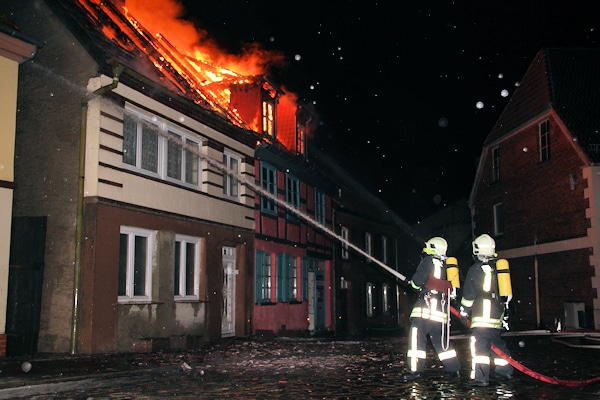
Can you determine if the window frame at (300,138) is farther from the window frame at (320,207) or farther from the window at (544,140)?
the window at (544,140)

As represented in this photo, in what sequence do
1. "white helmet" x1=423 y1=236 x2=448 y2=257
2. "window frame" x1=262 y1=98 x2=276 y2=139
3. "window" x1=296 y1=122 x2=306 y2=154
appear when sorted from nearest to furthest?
"white helmet" x1=423 y1=236 x2=448 y2=257
"window frame" x1=262 y1=98 x2=276 y2=139
"window" x1=296 y1=122 x2=306 y2=154

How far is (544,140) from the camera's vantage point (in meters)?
22.9

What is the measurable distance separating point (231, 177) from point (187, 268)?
3439 millimetres

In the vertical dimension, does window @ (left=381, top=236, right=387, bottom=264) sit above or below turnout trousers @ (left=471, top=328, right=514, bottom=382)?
above

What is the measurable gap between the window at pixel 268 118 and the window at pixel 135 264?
8.07m

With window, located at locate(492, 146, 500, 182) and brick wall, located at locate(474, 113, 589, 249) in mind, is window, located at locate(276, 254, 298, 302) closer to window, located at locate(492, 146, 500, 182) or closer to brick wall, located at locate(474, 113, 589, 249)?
brick wall, located at locate(474, 113, 589, 249)

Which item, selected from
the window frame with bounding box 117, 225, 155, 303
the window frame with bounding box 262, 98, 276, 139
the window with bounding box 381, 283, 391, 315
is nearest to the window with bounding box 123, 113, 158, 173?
the window frame with bounding box 117, 225, 155, 303

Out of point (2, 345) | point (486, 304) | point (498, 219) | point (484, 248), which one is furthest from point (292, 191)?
point (486, 304)

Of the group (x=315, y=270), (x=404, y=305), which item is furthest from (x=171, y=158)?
(x=404, y=305)

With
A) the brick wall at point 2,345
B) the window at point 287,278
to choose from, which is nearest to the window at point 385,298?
the window at point 287,278

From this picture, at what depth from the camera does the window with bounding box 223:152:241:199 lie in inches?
716

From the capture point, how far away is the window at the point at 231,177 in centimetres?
1819

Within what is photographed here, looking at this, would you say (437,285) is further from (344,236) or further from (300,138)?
(344,236)

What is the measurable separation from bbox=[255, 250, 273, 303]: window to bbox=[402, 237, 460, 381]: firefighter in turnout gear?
→ 35.8ft
